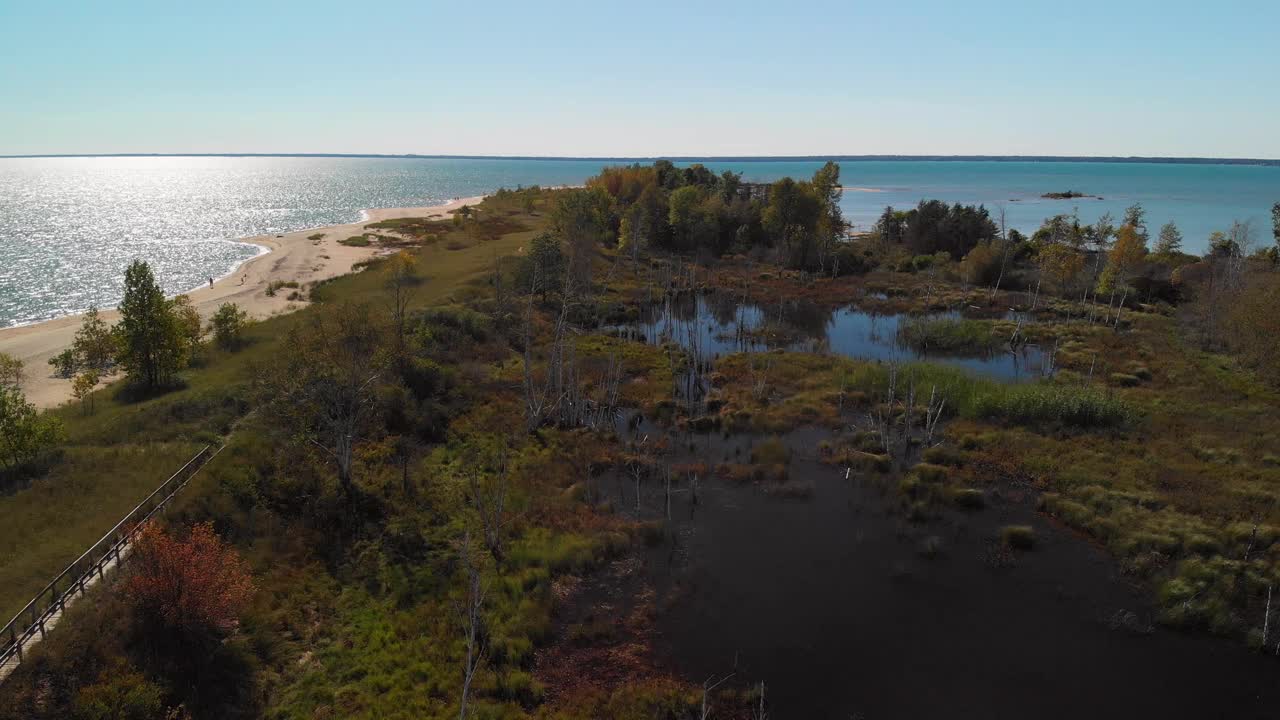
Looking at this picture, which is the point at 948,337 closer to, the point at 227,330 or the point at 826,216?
the point at 826,216

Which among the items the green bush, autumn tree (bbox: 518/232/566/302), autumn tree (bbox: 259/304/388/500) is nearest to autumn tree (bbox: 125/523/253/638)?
autumn tree (bbox: 259/304/388/500)

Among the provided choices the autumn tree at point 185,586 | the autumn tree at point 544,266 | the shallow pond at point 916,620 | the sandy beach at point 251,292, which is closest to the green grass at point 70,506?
the autumn tree at point 185,586

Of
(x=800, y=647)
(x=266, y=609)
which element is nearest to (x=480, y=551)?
(x=266, y=609)

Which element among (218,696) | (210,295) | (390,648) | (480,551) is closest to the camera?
(218,696)

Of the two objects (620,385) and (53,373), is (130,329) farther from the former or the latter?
(620,385)

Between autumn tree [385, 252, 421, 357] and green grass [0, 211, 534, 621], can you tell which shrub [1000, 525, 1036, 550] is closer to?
autumn tree [385, 252, 421, 357]

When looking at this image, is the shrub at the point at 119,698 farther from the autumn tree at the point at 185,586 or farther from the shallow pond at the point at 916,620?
the shallow pond at the point at 916,620
